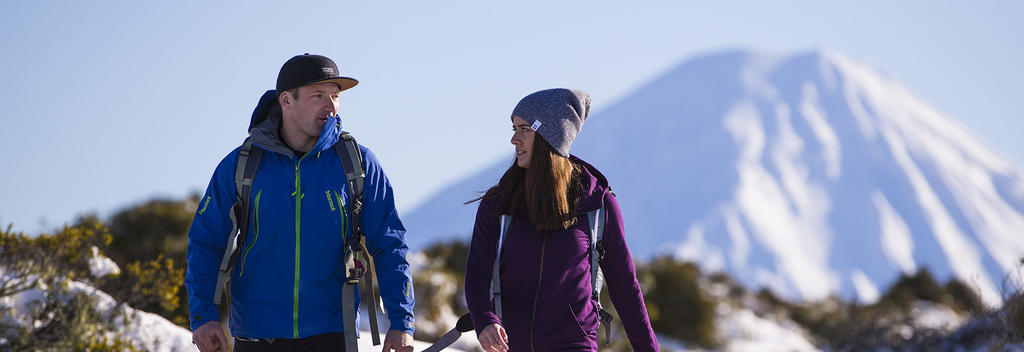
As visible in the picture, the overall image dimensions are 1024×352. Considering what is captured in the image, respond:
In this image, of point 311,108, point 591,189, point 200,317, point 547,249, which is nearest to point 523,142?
point 591,189

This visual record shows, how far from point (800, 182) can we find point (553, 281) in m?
133

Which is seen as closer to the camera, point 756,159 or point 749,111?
point 756,159

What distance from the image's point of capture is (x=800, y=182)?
437ft

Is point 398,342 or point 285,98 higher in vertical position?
point 285,98

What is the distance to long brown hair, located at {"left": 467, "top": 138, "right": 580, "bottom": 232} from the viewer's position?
425 centimetres

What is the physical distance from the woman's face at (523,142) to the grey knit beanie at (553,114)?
0.11ft

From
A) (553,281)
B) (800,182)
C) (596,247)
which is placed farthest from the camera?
(800,182)

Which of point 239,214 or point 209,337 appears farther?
point 239,214

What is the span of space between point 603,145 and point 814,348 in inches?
5110

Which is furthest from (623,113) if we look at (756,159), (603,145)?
(756,159)

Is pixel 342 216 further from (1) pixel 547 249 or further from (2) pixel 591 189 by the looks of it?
(2) pixel 591 189

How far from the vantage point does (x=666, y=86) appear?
6870 inches

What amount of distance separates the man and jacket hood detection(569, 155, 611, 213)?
69cm

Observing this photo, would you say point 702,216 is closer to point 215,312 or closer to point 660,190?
point 660,190
